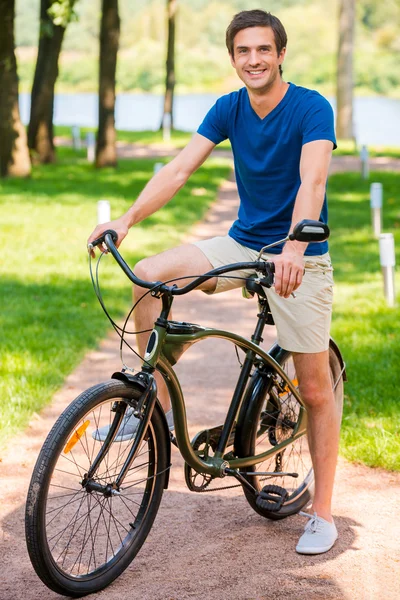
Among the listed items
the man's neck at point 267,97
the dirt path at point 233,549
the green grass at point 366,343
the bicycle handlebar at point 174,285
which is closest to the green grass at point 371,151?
the green grass at point 366,343

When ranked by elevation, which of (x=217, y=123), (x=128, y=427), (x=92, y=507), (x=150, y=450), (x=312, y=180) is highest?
(x=217, y=123)

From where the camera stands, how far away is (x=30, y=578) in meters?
3.95

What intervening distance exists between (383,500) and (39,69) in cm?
1924

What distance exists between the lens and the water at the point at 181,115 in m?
40.9

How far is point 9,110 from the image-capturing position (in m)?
18.8

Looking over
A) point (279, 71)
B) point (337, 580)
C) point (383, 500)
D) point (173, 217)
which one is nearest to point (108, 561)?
point (337, 580)

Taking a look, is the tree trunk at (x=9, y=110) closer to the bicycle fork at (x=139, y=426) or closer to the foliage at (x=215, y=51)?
the bicycle fork at (x=139, y=426)

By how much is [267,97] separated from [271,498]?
176cm

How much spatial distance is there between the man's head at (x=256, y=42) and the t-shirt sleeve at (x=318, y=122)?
0.70 feet

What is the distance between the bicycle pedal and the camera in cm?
438

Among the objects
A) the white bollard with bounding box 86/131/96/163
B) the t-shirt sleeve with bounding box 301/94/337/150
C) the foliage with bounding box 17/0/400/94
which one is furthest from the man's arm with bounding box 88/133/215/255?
the foliage with bounding box 17/0/400/94

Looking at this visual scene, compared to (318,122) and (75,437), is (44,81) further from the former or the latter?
(75,437)

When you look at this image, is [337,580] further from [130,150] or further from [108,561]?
[130,150]

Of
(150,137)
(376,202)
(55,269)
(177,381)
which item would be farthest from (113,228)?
(150,137)
